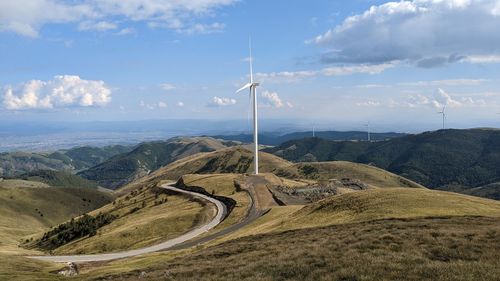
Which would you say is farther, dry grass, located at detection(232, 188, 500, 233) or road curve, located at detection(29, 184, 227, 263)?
road curve, located at detection(29, 184, 227, 263)

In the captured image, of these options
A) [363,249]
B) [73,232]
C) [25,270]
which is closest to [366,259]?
[363,249]

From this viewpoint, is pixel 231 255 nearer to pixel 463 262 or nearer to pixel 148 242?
pixel 463 262

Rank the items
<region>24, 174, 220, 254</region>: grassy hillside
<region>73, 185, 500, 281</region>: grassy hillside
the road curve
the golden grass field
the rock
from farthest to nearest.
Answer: <region>24, 174, 220, 254</region>: grassy hillside, the road curve, the rock, the golden grass field, <region>73, 185, 500, 281</region>: grassy hillside

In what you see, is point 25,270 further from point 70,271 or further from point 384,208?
point 384,208

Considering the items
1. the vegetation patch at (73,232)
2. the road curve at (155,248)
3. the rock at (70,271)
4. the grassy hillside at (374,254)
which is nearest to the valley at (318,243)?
the grassy hillside at (374,254)

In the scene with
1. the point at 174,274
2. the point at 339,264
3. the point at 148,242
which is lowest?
the point at 148,242

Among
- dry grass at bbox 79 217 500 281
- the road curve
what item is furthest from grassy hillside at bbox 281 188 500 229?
the road curve

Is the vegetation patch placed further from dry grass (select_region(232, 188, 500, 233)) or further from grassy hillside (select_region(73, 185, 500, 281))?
grassy hillside (select_region(73, 185, 500, 281))

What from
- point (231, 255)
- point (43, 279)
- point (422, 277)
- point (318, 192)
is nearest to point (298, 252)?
point (231, 255)

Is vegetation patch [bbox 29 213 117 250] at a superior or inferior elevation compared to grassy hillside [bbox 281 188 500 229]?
inferior

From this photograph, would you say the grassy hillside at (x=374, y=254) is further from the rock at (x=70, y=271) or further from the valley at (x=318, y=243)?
the rock at (x=70, y=271)

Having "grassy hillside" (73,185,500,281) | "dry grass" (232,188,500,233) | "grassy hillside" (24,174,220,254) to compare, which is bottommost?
"grassy hillside" (24,174,220,254)
